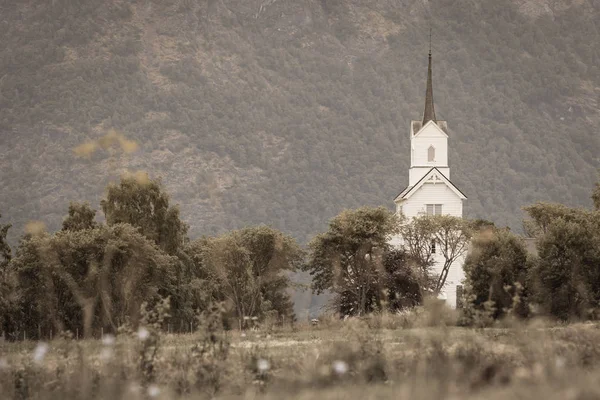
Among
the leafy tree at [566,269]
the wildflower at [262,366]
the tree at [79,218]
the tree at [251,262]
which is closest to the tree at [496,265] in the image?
the leafy tree at [566,269]

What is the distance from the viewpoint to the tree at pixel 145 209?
257 ft

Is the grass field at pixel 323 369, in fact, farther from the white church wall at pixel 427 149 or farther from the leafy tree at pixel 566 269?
the white church wall at pixel 427 149

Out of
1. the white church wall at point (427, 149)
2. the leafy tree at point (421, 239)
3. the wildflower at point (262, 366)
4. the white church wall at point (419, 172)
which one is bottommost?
the wildflower at point (262, 366)

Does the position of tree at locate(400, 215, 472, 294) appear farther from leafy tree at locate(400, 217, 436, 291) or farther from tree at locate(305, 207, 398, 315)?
tree at locate(305, 207, 398, 315)

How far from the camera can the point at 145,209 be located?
3113 inches

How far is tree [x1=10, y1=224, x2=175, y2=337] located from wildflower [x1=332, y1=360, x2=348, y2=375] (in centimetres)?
3203

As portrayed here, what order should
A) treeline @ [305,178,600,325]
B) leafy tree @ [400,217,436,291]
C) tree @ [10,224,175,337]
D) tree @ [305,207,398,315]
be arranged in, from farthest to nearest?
leafy tree @ [400,217,436,291] < tree @ [305,207,398,315] < tree @ [10,224,175,337] < treeline @ [305,178,600,325]

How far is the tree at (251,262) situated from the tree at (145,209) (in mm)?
3407

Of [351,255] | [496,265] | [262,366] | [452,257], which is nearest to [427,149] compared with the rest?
[452,257]

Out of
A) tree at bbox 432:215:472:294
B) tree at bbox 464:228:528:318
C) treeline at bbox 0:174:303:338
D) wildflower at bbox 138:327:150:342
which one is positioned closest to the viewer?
wildflower at bbox 138:327:150:342

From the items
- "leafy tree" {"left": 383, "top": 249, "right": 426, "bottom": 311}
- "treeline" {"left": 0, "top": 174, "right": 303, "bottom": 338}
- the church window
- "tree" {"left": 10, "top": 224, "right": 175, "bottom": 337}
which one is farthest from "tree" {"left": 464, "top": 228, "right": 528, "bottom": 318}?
the church window

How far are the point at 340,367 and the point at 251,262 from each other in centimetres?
6319

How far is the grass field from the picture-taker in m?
16.7

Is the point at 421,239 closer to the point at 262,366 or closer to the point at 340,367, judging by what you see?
the point at 262,366
